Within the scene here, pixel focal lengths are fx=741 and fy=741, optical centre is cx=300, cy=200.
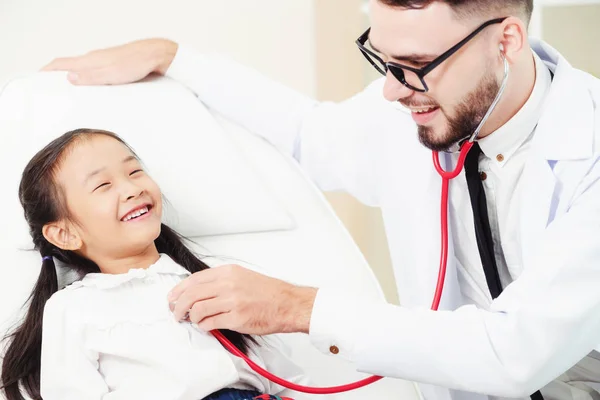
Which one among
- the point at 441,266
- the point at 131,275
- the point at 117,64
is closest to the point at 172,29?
the point at 117,64

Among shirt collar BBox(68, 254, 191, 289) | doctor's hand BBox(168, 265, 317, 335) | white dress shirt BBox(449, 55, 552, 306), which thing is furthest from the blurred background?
doctor's hand BBox(168, 265, 317, 335)

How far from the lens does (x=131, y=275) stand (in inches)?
55.5

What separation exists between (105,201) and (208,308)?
1.09 ft

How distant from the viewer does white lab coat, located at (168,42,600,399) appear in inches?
48.6

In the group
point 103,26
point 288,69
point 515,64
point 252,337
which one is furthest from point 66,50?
point 515,64

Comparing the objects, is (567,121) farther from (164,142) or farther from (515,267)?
(164,142)

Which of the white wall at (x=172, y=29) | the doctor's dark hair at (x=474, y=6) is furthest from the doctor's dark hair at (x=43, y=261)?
the white wall at (x=172, y=29)

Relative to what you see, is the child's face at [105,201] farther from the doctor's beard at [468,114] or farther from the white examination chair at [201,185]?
the doctor's beard at [468,114]

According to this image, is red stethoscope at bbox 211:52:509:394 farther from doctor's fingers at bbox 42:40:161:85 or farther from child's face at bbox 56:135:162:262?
doctor's fingers at bbox 42:40:161:85

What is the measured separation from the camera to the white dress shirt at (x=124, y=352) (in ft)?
4.27

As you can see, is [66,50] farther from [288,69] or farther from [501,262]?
[501,262]

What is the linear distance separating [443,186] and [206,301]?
1.86ft

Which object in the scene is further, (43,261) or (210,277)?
(43,261)

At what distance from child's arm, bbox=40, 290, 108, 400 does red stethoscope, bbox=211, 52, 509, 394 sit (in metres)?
0.23
